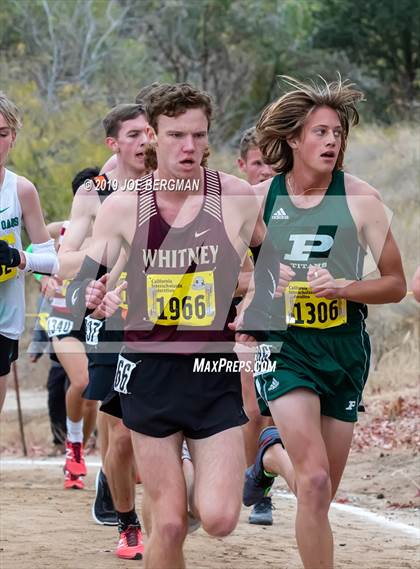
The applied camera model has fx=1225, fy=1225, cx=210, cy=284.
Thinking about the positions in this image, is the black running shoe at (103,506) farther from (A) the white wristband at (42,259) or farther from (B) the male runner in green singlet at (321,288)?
(B) the male runner in green singlet at (321,288)

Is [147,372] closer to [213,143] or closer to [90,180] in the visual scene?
[90,180]

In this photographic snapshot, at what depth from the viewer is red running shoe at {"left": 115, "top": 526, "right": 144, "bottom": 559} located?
682cm

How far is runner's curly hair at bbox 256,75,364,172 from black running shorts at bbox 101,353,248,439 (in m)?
1.32

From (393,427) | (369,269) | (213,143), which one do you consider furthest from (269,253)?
(213,143)

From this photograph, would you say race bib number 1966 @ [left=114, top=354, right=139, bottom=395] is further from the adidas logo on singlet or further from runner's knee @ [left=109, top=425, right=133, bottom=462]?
runner's knee @ [left=109, top=425, right=133, bottom=462]

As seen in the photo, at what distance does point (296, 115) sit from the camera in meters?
5.92

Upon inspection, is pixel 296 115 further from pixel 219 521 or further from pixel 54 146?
pixel 54 146

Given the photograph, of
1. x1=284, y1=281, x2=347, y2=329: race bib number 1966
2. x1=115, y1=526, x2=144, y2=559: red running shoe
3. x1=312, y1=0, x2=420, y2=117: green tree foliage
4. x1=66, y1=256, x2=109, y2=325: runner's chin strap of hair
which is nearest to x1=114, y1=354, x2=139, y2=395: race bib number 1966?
x1=66, y1=256, x2=109, y2=325: runner's chin strap of hair

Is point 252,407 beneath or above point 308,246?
beneath

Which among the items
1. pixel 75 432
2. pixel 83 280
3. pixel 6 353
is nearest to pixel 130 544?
pixel 6 353

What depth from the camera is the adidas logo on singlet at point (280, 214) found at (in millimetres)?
5703

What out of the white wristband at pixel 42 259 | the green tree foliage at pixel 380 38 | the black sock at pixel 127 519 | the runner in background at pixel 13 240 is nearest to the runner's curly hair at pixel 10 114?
the runner in background at pixel 13 240

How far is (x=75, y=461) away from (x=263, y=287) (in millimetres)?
4571

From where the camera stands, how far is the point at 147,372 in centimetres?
510
